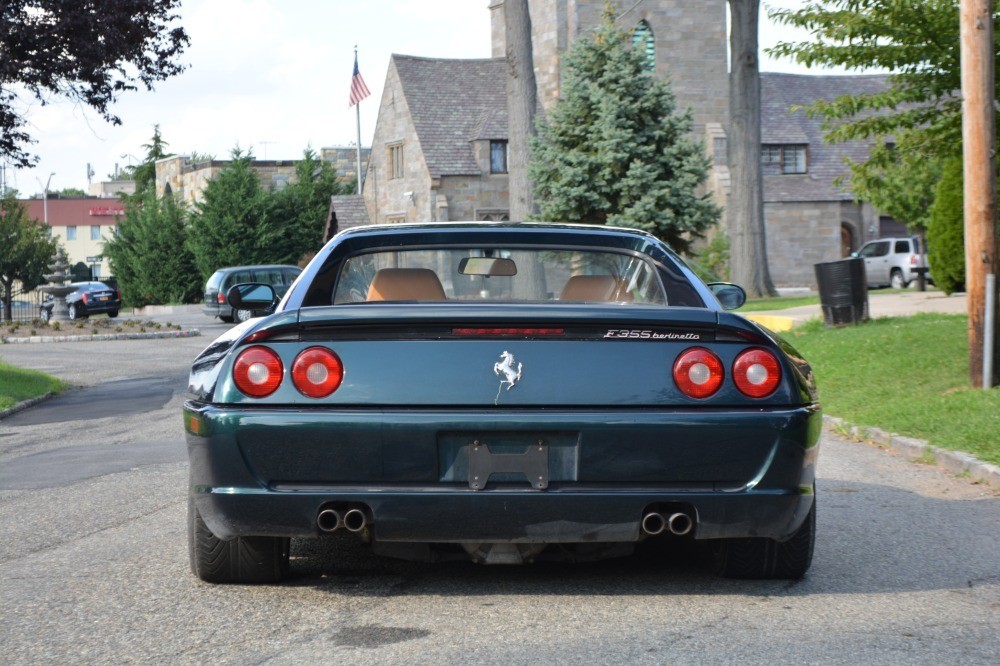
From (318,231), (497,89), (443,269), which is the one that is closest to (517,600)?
(443,269)

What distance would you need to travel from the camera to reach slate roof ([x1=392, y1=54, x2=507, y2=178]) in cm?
5091

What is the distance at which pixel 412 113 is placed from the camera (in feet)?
170

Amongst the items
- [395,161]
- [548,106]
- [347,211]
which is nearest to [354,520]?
[548,106]

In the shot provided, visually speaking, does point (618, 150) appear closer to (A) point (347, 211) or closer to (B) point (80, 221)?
(A) point (347, 211)

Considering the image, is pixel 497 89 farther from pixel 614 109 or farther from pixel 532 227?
pixel 532 227

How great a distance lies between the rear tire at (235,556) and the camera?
5086mm

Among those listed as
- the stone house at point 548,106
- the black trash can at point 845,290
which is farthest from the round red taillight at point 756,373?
the stone house at point 548,106

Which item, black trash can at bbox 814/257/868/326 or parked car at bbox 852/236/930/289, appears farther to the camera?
parked car at bbox 852/236/930/289

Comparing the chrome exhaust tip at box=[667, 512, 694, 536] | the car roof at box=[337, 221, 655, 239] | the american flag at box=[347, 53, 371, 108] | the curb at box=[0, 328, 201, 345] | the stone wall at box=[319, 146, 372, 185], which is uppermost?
the american flag at box=[347, 53, 371, 108]

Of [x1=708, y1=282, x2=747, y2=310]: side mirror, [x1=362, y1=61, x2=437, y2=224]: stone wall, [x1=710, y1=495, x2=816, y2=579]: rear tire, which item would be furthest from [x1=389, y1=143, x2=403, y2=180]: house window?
[x1=710, y1=495, x2=816, y2=579]: rear tire

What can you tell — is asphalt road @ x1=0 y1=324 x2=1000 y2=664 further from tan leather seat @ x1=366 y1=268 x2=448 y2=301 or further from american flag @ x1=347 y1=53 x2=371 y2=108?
american flag @ x1=347 y1=53 x2=371 y2=108

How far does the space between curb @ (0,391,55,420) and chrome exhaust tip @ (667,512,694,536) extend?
11.3m

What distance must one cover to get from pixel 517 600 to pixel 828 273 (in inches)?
617

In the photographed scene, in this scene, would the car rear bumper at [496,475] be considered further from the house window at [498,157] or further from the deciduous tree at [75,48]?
the house window at [498,157]
